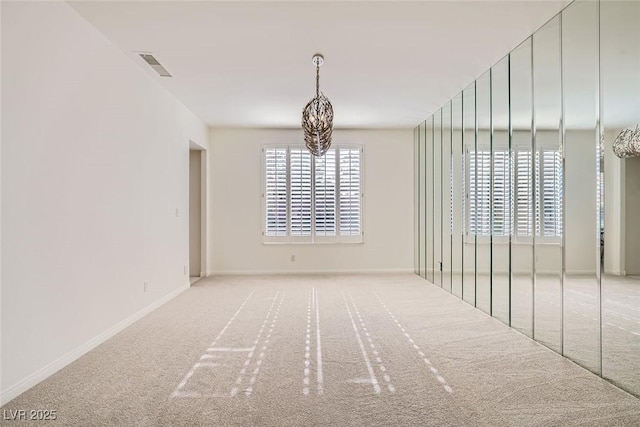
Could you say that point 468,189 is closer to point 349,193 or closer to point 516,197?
point 516,197

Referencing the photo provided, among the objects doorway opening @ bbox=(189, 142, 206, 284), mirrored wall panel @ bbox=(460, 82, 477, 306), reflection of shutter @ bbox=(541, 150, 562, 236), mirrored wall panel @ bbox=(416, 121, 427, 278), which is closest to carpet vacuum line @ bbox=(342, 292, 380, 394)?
mirrored wall panel @ bbox=(460, 82, 477, 306)

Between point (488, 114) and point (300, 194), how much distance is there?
3.82 meters

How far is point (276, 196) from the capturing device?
773cm

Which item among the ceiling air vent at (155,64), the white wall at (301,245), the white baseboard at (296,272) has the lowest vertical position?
the white baseboard at (296,272)

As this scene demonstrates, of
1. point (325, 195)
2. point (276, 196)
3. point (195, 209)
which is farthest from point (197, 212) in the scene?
point (325, 195)

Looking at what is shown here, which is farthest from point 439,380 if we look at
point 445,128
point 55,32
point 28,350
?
point 445,128

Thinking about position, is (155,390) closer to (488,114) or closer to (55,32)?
(55,32)

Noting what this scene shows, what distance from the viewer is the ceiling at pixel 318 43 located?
3.26 meters

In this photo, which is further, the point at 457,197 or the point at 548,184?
the point at 457,197

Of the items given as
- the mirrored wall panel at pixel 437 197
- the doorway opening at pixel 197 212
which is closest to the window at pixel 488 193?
the mirrored wall panel at pixel 437 197

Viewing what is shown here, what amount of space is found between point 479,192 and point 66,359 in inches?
164

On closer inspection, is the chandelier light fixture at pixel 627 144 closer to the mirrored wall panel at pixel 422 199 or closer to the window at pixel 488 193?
the window at pixel 488 193

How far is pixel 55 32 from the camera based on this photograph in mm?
2988

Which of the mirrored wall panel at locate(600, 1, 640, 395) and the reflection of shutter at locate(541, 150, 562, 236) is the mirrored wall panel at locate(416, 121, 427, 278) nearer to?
the reflection of shutter at locate(541, 150, 562, 236)
